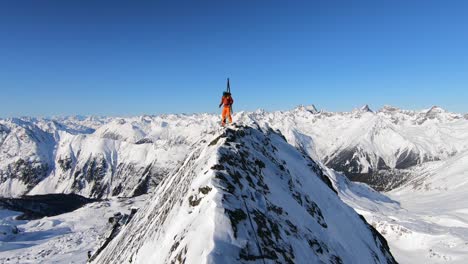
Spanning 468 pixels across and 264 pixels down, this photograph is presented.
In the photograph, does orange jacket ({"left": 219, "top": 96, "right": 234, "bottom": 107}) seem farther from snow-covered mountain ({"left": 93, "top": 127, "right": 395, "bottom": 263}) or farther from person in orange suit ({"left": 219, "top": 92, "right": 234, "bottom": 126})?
snow-covered mountain ({"left": 93, "top": 127, "right": 395, "bottom": 263})

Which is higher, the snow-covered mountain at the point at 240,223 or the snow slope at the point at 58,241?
Result: the snow-covered mountain at the point at 240,223

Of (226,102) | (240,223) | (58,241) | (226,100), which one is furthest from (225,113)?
(58,241)

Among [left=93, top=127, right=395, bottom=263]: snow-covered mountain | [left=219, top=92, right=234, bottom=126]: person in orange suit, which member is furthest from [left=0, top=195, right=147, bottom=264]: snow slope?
[left=93, top=127, right=395, bottom=263]: snow-covered mountain

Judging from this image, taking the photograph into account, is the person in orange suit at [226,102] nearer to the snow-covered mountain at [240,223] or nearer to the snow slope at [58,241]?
the snow-covered mountain at [240,223]

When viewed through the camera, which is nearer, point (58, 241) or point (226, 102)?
point (226, 102)

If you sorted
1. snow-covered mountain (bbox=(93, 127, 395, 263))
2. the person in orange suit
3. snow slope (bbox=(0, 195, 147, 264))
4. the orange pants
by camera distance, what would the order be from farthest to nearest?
snow slope (bbox=(0, 195, 147, 264)), the orange pants, the person in orange suit, snow-covered mountain (bbox=(93, 127, 395, 263))

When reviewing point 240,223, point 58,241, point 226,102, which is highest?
point 226,102

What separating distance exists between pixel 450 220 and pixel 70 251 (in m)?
133

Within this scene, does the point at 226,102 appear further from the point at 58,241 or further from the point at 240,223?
the point at 58,241

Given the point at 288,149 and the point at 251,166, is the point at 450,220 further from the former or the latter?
the point at 251,166

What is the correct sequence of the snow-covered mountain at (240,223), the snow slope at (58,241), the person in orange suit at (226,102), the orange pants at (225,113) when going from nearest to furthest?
the snow-covered mountain at (240,223)
the person in orange suit at (226,102)
the orange pants at (225,113)
the snow slope at (58,241)

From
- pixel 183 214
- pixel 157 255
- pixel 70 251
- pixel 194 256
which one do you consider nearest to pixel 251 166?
pixel 183 214

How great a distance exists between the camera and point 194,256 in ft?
43.3

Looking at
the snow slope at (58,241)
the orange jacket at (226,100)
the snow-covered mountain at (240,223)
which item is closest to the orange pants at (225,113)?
the orange jacket at (226,100)
